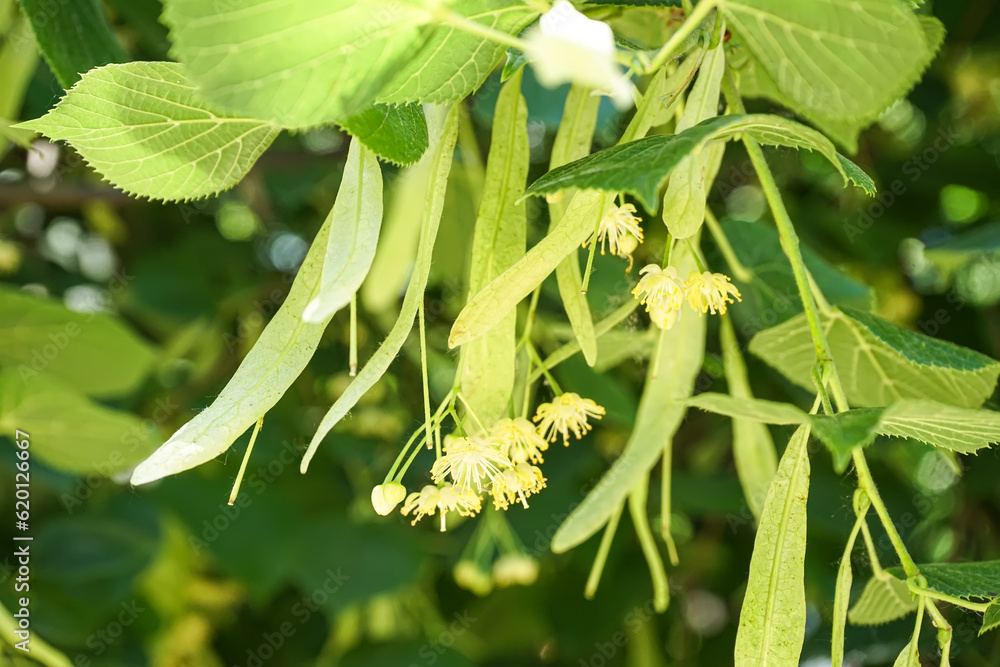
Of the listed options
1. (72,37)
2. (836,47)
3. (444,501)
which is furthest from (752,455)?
(72,37)

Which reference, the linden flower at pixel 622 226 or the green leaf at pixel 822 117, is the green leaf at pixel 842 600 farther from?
the green leaf at pixel 822 117

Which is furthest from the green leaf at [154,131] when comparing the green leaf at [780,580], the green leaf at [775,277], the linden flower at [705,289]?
the green leaf at [775,277]

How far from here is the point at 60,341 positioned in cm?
115

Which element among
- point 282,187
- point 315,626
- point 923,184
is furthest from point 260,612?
point 923,184

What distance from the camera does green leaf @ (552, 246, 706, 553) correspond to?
0.69 m

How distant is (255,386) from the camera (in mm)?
539

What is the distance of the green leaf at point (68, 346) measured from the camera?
3.63 ft

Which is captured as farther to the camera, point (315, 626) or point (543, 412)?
point (315, 626)

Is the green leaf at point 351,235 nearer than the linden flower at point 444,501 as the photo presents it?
Yes

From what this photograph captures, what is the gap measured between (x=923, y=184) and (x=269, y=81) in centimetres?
136

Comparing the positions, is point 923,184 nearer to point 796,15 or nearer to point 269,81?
point 796,15

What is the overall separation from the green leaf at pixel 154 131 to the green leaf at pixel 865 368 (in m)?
0.48

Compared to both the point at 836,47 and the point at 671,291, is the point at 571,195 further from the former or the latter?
the point at 836,47

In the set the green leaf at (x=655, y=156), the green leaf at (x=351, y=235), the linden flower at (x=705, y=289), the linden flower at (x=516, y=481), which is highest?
the green leaf at (x=655, y=156)
